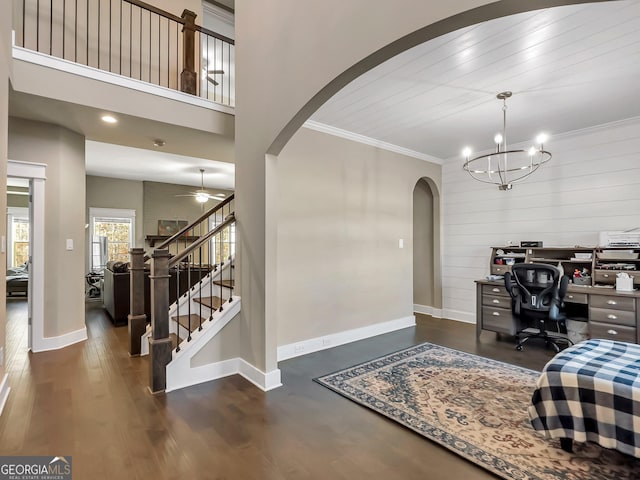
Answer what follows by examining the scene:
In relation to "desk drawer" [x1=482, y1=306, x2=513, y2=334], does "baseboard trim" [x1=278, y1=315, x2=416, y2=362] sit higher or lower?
lower

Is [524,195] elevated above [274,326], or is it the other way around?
[524,195]

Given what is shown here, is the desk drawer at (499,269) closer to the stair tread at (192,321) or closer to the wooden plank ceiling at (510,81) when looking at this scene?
the wooden plank ceiling at (510,81)

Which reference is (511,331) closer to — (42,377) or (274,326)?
(274,326)

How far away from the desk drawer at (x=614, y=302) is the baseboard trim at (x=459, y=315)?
1.82 meters

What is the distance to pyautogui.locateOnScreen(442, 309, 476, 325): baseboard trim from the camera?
5379 millimetres

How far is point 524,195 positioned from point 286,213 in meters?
3.57

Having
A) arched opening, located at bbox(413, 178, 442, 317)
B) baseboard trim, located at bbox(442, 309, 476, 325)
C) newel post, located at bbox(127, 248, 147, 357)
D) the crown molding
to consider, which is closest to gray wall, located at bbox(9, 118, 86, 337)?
newel post, located at bbox(127, 248, 147, 357)

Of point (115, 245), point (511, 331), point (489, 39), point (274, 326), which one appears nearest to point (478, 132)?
point (489, 39)

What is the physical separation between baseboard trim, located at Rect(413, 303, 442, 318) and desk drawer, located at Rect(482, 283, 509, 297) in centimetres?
131

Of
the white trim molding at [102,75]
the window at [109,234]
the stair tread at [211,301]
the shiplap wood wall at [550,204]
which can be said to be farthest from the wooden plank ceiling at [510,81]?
the window at [109,234]

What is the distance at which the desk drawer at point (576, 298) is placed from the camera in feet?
12.5

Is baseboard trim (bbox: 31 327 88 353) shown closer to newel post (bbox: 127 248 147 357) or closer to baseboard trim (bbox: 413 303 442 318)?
newel post (bbox: 127 248 147 357)

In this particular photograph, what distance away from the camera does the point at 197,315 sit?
378 centimetres

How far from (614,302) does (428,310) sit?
110 inches
